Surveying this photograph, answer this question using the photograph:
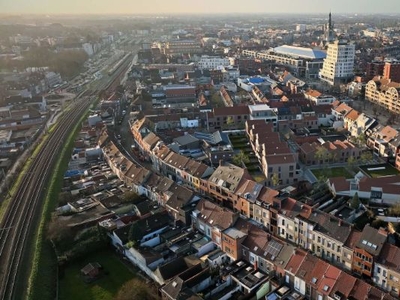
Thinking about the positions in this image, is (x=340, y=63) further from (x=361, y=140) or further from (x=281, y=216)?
(x=281, y=216)

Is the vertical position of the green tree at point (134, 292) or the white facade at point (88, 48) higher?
the white facade at point (88, 48)

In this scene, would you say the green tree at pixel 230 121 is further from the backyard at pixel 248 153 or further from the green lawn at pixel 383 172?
the green lawn at pixel 383 172

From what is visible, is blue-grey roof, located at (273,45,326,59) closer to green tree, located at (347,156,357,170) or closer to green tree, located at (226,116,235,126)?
green tree, located at (226,116,235,126)

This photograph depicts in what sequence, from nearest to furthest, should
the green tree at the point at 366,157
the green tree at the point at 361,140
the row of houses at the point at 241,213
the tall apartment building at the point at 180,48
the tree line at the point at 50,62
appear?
1. the row of houses at the point at 241,213
2. the green tree at the point at 366,157
3. the green tree at the point at 361,140
4. the tree line at the point at 50,62
5. the tall apartment building at the point at 180,48

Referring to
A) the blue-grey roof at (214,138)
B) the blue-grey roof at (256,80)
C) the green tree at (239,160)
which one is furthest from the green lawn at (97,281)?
the blue-grey roof at (256,80)

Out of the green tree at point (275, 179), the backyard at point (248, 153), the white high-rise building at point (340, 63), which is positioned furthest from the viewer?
the white high-rise building at point (340, 63)
